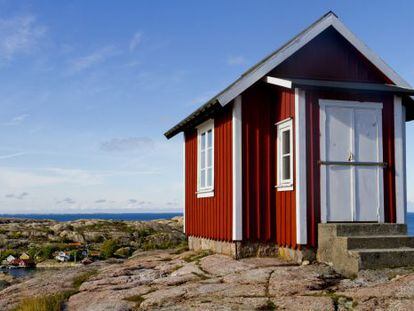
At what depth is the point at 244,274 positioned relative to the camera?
10.8 meters

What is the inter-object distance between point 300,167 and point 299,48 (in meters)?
2.95

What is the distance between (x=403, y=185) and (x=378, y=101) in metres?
1.97

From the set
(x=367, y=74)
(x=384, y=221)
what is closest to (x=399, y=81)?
(x=367, y=74)

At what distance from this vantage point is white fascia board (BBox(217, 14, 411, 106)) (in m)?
12.7

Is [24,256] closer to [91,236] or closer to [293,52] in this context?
[91,236]

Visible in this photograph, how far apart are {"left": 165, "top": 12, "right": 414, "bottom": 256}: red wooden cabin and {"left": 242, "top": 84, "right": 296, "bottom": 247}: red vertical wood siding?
2 centimetres

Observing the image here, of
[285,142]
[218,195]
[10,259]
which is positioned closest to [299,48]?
[285,142]

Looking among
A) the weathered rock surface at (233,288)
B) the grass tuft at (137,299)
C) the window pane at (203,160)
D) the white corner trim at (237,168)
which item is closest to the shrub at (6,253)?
the window pane at (203,160)

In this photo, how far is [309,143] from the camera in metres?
12.1

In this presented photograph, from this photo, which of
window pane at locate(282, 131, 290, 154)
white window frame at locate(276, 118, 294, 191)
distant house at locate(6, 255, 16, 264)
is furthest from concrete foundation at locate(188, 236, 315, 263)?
distant house at locate(6, 255, 16, 264)

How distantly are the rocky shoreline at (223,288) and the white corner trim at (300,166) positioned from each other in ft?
2.47

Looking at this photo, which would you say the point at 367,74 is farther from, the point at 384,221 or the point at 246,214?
the point at 246,214

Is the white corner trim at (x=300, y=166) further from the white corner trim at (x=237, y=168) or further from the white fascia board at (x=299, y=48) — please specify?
the white corner trim at (x=237, y=168)

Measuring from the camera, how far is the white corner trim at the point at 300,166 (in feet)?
39.0
